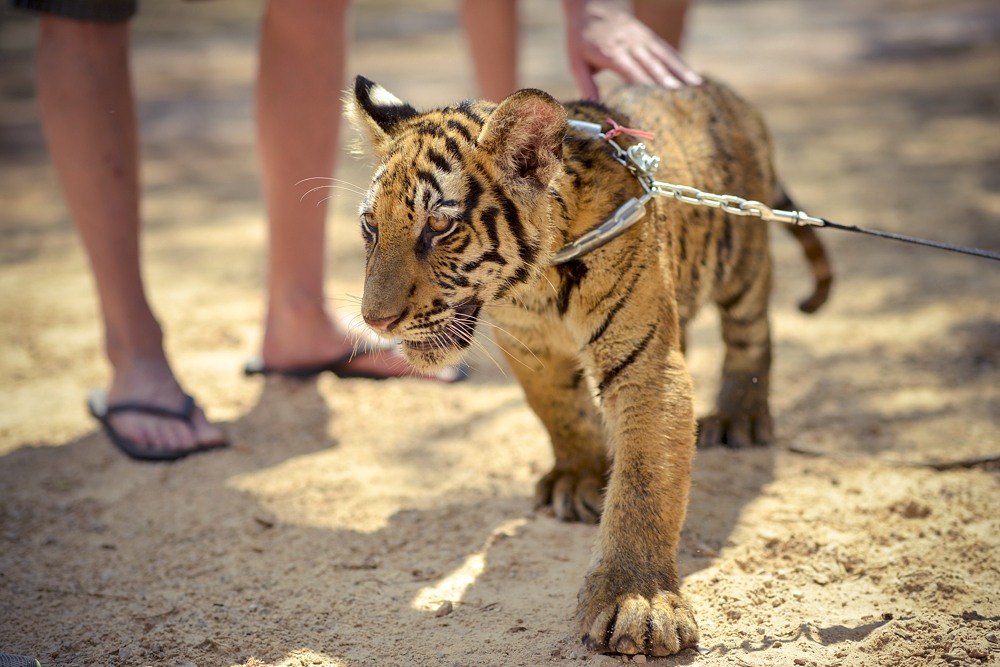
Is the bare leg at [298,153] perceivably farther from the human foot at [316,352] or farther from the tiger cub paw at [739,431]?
the tiger cub paw at [739,431]

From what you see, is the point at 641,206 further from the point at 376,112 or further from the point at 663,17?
the point at 663,17

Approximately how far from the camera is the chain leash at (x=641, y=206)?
2754 millimetres

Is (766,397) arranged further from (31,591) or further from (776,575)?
(31,591)

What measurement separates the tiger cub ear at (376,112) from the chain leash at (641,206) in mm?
520

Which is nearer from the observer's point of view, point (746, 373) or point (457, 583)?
point (457, 583)

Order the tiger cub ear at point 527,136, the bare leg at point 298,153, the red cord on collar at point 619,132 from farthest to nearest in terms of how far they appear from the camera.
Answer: the bare leg at point 298,153
the red cord on collar at point 619,132
the tiger cub ear at point 527,136

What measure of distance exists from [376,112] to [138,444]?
1.71 m

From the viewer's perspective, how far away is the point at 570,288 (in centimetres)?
284

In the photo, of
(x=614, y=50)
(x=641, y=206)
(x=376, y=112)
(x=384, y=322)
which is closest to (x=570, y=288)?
(x=641, y=206)

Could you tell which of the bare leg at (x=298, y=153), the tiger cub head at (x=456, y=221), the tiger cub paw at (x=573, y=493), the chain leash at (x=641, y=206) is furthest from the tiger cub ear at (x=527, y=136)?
the bare leg at (x=298, y=153)

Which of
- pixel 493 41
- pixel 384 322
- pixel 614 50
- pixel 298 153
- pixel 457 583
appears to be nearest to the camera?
pixel 384 322

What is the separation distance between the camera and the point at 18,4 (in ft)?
10.8

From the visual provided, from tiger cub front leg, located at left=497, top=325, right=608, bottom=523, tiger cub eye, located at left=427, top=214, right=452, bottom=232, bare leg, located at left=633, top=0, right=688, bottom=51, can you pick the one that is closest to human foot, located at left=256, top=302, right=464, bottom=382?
tiger cub front leg, located at left=497, top=325, right=608, bottom=523

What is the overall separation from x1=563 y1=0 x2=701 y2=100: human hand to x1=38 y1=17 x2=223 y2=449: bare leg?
5.63 feet
